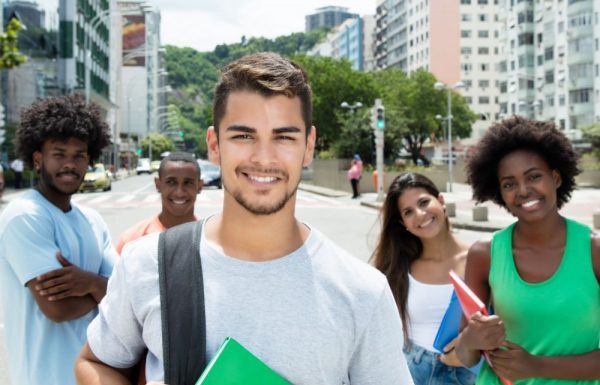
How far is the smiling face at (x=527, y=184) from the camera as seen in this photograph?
262cm

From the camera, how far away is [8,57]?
548 inches

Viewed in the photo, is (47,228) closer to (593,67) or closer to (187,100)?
(593,67)

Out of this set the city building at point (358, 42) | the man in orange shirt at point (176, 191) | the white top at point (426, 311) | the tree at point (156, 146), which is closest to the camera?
the white top at point (426, 311)

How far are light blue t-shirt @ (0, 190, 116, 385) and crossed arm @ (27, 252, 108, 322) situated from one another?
32 mm

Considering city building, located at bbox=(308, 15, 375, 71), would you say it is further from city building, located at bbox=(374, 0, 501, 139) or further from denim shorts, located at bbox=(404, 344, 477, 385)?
denim shorts, located at bbox=(404, 344, 477, 385)

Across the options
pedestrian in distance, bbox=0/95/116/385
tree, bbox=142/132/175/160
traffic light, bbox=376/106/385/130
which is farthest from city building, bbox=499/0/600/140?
pedestrian in distance, bbox=0/95/116/385

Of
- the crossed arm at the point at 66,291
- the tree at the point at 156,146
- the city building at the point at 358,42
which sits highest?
the city building at the point at 358,42

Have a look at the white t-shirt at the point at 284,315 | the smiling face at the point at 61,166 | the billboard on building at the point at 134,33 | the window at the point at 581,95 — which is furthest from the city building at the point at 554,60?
the billboard on building at the point at 134,33

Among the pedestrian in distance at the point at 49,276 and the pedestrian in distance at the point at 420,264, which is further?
the pedestrian in distance at the point at 420,264

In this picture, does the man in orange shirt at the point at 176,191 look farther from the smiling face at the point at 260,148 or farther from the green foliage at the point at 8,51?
the green foliage at the point at 8,51

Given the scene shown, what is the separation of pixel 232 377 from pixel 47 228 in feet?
4.90

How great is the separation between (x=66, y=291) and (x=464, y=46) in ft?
362

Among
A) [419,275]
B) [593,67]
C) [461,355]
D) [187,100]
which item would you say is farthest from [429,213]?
[187,100]

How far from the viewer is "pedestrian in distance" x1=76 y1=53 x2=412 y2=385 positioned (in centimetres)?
162
